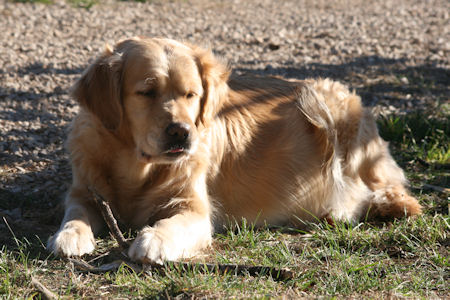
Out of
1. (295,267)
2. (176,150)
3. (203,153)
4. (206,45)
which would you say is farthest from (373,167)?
(206,45)

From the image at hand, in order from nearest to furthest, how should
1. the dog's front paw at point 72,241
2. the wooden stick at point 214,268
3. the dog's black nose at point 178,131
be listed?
the wooden stick at point 214,268 → the dog's front paw at point 72,241 → the dog's black nose at point 178,131

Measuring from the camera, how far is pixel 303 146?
176 inches

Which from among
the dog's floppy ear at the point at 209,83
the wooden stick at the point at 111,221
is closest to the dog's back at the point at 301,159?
the dog's floppy ear at the point at 209,83

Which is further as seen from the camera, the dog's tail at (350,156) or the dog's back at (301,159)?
the dog's tail at (350,156)

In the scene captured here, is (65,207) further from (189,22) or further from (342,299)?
(189,22)

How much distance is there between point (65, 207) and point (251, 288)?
160cm

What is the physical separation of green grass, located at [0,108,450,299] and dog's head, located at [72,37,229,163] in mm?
737

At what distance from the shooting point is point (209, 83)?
13.0 ft

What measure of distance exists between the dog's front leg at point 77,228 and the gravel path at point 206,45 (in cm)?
54

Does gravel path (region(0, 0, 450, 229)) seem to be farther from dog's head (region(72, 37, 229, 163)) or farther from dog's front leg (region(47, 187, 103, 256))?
dog's head (region(72, 37, 229, 163))

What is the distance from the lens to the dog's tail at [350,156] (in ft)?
14.8

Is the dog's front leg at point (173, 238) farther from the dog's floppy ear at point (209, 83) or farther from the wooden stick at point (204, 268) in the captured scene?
the dog's floppy ear at point (209, 83)

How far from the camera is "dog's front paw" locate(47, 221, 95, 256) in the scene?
3203 millimetres

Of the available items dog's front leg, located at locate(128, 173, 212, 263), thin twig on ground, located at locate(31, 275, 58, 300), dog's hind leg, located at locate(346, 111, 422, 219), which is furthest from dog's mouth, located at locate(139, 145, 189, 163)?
dog's hind leg, located at locate(346, 111, 422, 219)
